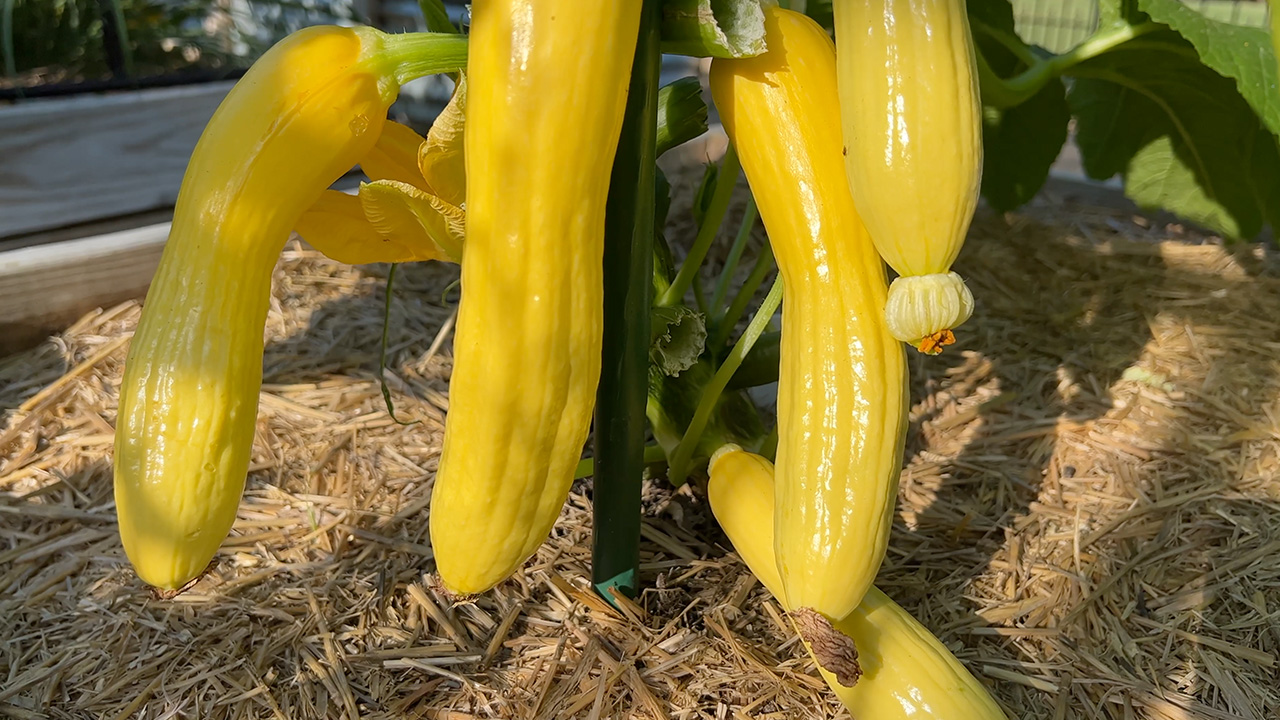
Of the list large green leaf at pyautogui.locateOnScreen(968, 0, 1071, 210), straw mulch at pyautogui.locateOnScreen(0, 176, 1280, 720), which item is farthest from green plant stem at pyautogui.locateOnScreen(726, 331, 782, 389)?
large green leaf at pyautogui.locateOnScreen(968, 0, 1071, 210)

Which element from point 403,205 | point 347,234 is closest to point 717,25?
point 403,205

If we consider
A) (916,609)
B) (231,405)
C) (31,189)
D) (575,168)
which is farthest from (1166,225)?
(31,189)

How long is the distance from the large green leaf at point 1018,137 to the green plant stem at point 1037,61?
110 millimetres

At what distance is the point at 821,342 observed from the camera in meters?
0.59

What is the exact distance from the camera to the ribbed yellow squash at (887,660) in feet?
2.14

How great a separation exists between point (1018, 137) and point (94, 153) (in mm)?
1615

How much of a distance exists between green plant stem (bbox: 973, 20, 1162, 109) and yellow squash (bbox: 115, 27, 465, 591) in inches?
26.7

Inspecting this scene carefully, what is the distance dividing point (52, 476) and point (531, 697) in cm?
72

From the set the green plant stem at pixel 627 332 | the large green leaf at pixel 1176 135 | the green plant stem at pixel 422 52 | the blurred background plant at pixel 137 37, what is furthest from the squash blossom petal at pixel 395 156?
the blurred background plant at pixel 137 37

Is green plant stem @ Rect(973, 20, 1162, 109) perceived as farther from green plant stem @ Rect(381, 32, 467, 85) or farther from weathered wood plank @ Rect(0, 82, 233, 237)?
weathered wood plank @ Rect(0, 82, 233, 237)

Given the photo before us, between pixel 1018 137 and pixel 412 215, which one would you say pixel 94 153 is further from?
pixel 1018 137

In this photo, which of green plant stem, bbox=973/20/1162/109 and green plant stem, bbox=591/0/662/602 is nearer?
green plant stem, bbox=591/0/662/602

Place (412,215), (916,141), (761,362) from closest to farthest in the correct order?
(916,141) < (412,215) < (761,362)

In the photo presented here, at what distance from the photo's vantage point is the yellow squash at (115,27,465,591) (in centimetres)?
59
